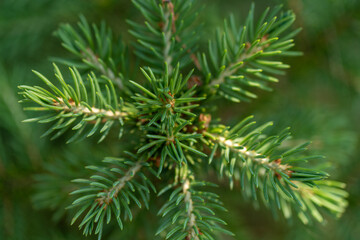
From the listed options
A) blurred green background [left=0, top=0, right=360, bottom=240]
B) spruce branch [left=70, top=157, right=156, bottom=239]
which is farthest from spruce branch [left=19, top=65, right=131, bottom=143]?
blurred green background [left=0, top=0, right=360, bottom=240]

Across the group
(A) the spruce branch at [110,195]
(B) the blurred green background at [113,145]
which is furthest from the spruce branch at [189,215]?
(B) the blurred green background at [113,145]

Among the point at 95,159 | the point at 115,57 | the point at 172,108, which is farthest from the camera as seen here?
the point at 95,159

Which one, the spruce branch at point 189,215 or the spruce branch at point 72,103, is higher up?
the spruce branch at point 72,103

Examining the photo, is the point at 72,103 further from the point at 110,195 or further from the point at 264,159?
the point at 264,159

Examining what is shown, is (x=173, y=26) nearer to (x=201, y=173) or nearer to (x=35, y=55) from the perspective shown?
(x=201, y=173)

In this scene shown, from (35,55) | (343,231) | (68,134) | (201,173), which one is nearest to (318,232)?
(343,231)

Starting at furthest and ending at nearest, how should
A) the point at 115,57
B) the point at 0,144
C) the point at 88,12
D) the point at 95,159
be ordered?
the point at 88,12
the point at 0,144
the point at 95,159
the point at 115,57

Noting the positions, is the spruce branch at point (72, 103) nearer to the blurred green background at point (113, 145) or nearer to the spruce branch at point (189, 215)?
the spruce branch at point (189, 215)

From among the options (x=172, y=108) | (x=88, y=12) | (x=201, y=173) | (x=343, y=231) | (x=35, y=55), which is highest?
(x=88, y=12)

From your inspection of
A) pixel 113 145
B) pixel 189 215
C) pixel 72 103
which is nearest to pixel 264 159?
pixel 189 215
